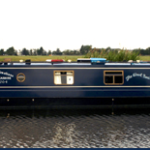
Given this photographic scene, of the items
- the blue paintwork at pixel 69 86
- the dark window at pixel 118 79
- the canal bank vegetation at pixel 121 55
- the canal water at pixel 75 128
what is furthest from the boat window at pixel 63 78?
the canal bank vegetation at pixel 121 55

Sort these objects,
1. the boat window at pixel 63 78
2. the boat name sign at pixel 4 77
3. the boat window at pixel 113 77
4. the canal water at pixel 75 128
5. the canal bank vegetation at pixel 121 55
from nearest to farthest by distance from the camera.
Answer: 1. the canal water at pixel 75 128
2. the boat name sign at pixel 4 77
3. the boat window at pixel 63 78
4. the boat window at pixel 113 77
5. the canal bank vegetation at pixel 121 55

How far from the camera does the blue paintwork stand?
16750 mm

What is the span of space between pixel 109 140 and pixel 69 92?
17.3 ft

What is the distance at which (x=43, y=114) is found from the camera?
16.1m

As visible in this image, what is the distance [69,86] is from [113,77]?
249cm

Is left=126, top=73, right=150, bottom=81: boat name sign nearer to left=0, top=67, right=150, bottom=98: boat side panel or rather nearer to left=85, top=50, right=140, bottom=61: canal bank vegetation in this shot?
left=0, top=67, right=150, bottom=98: boat side panel

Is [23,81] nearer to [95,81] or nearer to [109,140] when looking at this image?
[95,81]

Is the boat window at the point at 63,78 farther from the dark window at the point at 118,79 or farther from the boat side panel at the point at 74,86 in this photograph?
the dark window at the point at 118,79

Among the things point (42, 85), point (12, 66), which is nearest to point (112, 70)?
point (42, 85)

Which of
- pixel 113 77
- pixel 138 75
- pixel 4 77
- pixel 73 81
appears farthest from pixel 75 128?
pixel 138 75

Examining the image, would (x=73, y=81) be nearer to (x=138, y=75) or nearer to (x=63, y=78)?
(x=63, y=78)

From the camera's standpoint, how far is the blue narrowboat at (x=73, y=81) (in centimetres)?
1675

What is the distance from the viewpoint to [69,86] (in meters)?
16.9

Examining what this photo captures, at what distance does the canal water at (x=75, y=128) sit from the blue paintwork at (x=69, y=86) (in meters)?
0.88
